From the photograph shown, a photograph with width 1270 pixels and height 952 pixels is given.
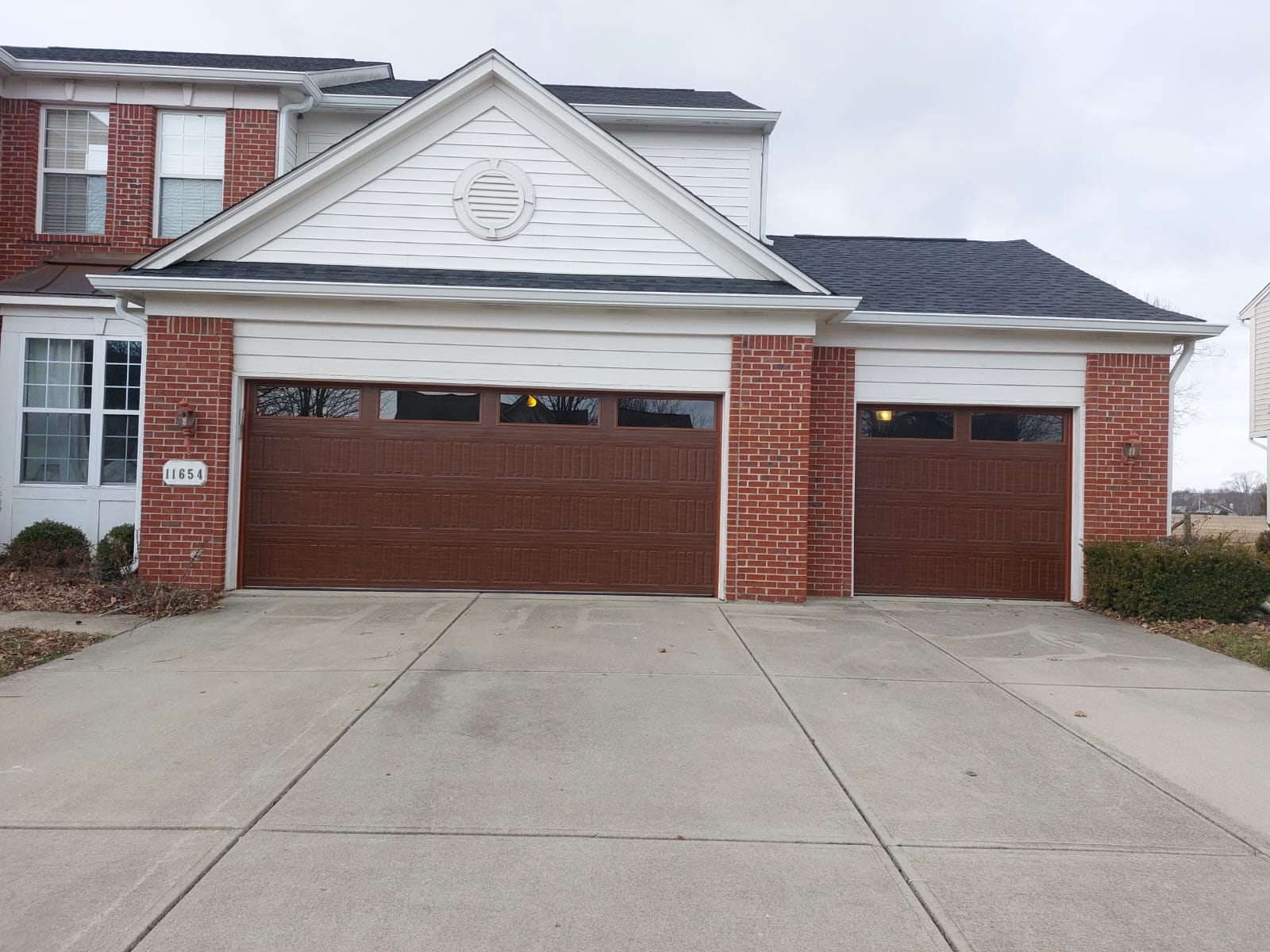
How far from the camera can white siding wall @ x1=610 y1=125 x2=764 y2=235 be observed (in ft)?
41.0

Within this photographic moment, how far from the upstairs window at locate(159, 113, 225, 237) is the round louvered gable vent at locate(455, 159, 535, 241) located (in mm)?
5094

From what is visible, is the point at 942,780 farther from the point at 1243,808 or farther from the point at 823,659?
the point at 823,659

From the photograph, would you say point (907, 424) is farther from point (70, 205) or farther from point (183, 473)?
point (70, 205)

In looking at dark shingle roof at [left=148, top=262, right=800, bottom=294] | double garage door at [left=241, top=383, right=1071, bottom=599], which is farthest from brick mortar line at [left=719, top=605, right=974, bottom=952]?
dark shingle roof at [left=148, top=262, right=800, bottom=294]

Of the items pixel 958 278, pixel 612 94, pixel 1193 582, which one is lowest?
pixel 1193 582

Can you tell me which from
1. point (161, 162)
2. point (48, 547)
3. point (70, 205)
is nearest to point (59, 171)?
point (70, 205)

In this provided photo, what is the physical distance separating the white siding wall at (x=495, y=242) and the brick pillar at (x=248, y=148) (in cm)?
356

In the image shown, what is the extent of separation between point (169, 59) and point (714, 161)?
9129 millimetres

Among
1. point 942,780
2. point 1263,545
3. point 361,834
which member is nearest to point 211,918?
point 361,834

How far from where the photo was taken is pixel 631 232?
9.20 meters

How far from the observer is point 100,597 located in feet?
26.6

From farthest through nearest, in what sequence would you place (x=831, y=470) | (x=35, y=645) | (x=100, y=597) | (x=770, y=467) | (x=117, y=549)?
(x=831, y=470), (x=117, y=549), (x=770, y=467), (x=100, y=597), (x=35, y=645)

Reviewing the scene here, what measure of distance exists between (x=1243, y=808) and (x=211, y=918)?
15.4 feet

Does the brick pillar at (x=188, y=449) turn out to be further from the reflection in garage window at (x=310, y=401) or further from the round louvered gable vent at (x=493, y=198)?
the round louvered gable vent at (x=493, y=198)
